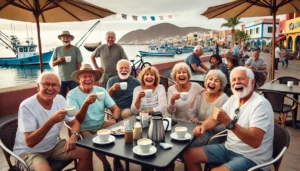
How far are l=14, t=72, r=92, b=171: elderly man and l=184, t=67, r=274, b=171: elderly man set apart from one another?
3.47 feet

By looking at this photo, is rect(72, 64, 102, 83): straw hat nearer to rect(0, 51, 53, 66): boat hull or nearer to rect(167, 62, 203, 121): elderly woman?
rect(167, 62, 203, 121): elderly woman

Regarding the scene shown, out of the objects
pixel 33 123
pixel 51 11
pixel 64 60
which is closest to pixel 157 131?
pixel 33 123

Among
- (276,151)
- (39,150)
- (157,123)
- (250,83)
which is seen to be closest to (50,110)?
(39,150)

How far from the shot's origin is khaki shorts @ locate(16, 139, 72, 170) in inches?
69.5

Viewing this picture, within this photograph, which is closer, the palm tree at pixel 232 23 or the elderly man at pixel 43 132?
the elderly man at pixel 43 132

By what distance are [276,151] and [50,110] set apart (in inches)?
77.6

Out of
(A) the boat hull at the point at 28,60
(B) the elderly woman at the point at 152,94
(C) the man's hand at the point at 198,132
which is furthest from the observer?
(A) the boat hull at the point at 28,60

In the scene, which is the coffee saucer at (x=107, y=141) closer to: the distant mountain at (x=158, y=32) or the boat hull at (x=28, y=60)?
the boat hull at (x=28, y=60)

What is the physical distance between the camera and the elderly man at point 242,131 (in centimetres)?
165

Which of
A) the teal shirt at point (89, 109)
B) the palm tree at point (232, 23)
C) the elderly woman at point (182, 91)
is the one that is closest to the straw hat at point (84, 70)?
the teal shirt at point (89, 109)

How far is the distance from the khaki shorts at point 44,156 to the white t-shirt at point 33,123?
0.14 feet

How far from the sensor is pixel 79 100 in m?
2.52

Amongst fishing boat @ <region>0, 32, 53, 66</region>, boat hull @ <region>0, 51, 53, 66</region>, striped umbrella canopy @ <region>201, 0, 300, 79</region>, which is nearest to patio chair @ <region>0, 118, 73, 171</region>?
striped umbrella canopy @ <region>201, 0, 300, 79</region>

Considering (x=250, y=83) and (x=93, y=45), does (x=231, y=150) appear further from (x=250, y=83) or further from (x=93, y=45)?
(x=93, y=45)
